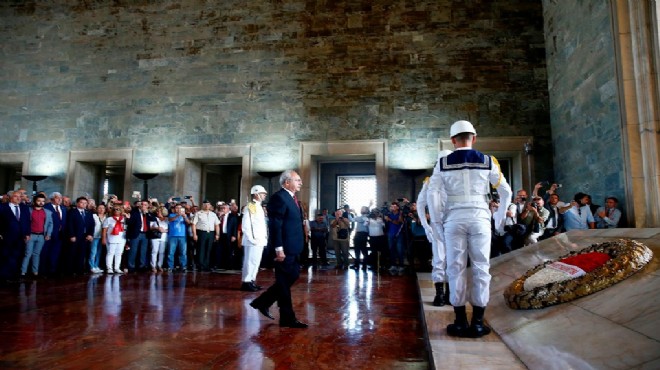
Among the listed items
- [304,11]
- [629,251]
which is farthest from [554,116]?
[629,251]

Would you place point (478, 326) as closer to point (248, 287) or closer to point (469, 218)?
point (469, 218)

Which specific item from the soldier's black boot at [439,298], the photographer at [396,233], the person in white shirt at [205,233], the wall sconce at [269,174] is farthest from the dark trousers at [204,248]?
the soldier's black boot at [439,298]

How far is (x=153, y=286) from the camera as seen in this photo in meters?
6.33

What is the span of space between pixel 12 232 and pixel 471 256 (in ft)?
25.9

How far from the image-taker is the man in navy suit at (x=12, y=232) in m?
6.95

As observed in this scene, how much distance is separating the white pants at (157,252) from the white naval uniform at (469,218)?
775cm

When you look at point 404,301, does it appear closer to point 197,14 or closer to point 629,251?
point 629,251

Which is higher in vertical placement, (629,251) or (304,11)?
(304,11)

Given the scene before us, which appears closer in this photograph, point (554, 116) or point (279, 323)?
point (279, 323)

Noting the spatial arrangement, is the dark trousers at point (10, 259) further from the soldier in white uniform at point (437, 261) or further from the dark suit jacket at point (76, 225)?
the soldier in white uniform at point (437, 261)

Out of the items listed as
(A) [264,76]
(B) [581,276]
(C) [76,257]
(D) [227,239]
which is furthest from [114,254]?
(B) [581,276]

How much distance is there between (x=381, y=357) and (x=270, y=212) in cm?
168

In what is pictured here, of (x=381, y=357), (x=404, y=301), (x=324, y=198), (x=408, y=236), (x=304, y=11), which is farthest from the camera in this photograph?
(x=324, y=198)

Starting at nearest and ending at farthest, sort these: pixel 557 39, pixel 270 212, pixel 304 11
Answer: pixel 270 212
pixel 557 39
pixel 304 11
